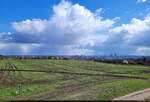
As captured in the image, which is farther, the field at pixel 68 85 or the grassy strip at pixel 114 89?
the field at pixel 68 85

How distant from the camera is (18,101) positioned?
41.3 ft

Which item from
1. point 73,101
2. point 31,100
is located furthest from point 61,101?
point 31,100

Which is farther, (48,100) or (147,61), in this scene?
(147,61)

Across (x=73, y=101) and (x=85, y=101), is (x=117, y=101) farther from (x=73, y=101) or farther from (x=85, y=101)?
(x=73, y=101)

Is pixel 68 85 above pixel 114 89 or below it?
below

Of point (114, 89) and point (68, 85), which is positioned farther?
point (68, 85)

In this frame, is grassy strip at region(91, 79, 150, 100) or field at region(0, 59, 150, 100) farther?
field at region(0, 59, 150, 100)

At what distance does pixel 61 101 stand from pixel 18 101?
4.38m

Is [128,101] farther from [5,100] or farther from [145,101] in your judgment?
[5,100]

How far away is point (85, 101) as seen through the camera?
12141mm

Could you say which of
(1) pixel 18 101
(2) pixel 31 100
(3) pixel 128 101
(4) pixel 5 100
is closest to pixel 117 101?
(3) pixel 128 101

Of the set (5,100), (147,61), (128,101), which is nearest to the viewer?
(128,101)

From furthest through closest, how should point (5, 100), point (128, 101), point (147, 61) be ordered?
point (147, 61) → point (5, 100) → point (128, 101)

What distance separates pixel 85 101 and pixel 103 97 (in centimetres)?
228
